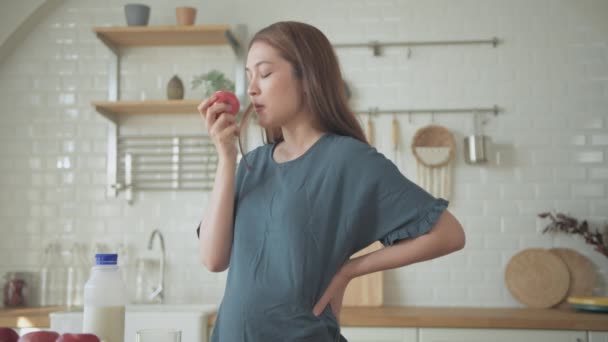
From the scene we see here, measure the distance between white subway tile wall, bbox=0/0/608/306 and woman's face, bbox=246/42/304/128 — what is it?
2371 mm

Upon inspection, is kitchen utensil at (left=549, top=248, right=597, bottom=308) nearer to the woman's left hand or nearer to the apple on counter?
the woman's left hand

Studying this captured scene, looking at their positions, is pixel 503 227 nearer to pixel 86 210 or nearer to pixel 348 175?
pixel 86 210

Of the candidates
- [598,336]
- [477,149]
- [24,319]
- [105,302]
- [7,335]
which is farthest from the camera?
[477,149]

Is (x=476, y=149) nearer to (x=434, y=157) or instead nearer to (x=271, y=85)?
(x=434, y=157)

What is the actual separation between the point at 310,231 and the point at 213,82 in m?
2.46

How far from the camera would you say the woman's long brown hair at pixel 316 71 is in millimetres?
1422

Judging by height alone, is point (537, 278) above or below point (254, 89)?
below

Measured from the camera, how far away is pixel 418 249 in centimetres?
138

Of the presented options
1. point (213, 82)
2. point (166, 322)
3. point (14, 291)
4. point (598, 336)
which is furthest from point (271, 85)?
point (14, 291)

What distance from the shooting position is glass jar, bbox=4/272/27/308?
3.65 m

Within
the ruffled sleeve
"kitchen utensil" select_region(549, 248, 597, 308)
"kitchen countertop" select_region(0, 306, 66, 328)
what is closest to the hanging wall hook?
"kitchen utensil" select_region(549, 248, 597, 308)

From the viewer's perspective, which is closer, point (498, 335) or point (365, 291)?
point (498, 335)

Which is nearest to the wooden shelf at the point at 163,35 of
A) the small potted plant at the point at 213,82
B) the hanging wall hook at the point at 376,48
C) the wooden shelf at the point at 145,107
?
the small potted plant at the point at 213,82

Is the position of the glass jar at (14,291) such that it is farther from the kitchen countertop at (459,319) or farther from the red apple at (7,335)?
the red apple at (7,335)
